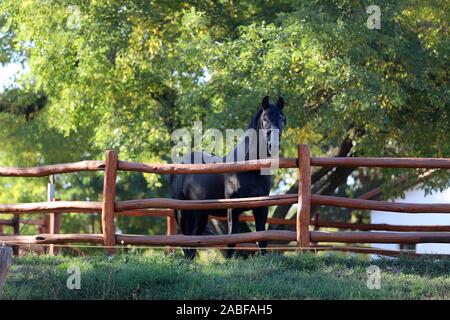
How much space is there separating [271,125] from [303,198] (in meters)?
1.00

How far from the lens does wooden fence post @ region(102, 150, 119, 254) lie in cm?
1023

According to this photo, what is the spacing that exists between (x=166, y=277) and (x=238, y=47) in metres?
7.08

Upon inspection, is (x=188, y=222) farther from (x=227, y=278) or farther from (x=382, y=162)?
(x=227, y=278)

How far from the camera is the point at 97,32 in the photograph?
53.0 feet

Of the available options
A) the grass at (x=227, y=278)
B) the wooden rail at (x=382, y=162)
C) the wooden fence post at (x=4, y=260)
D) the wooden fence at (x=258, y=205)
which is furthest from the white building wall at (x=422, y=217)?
the wooden fence post at (x=4, y=260)

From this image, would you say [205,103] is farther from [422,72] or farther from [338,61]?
[422,72]

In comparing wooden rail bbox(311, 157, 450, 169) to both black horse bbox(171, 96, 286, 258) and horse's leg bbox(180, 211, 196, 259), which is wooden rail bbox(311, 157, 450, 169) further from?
horse's leg bbox(180, 211, 196, 259)

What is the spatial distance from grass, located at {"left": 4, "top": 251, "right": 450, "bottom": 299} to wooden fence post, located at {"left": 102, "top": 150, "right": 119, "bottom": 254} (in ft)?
2.10

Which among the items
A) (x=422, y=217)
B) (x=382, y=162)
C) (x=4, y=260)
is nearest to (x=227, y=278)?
(x=4, y=260)

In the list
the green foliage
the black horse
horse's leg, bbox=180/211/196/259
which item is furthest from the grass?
the green foliage

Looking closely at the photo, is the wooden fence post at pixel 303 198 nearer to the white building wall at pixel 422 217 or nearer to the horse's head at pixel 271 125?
the horse's head at pixel 271 125
